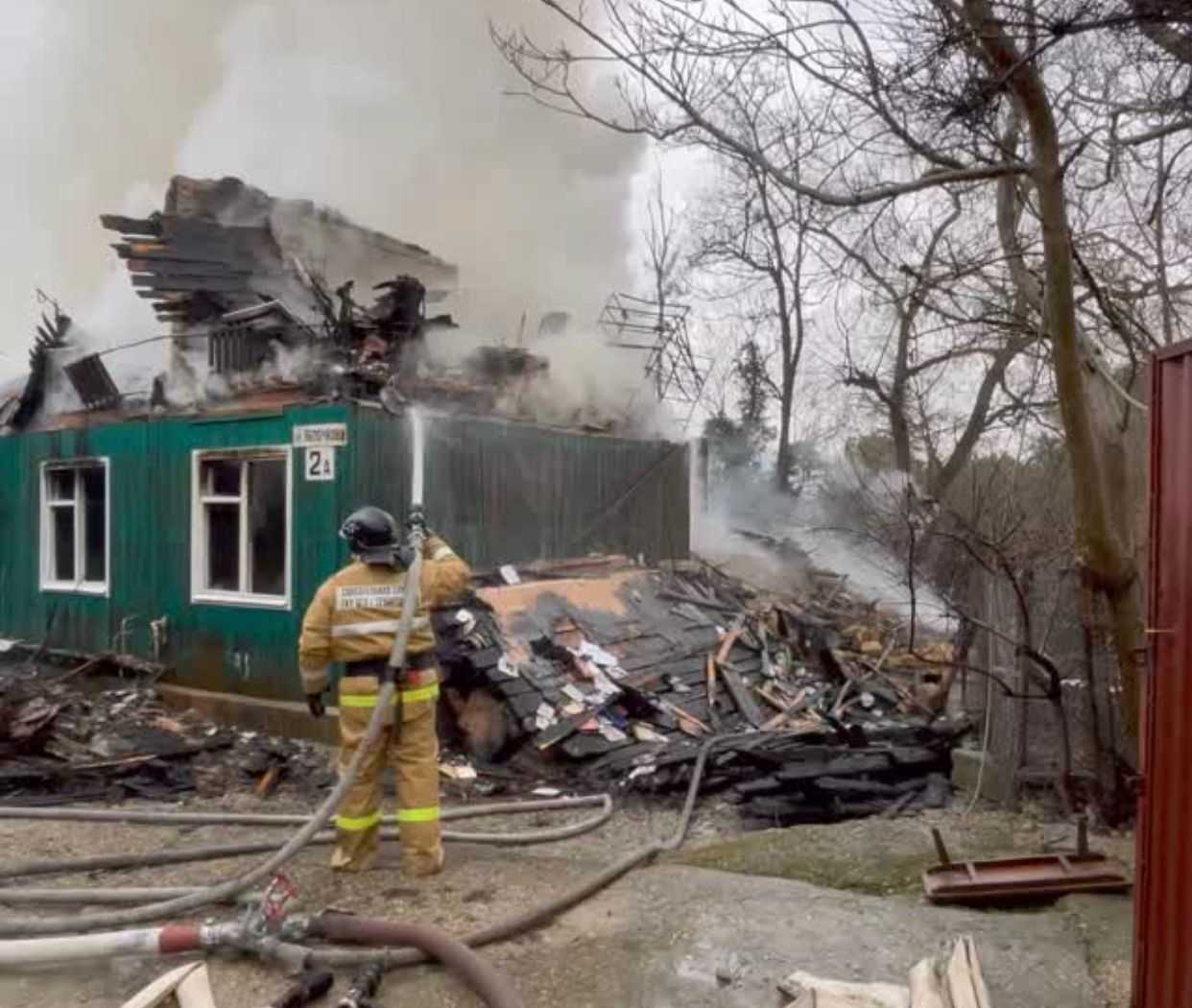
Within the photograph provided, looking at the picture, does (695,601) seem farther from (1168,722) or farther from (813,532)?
(1168,722)

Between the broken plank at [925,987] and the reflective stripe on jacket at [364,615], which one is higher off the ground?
the reflective stripe on jacket at [364,615]

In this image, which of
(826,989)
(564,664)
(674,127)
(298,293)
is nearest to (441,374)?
(298,293)

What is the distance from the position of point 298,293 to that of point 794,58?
7.29 m

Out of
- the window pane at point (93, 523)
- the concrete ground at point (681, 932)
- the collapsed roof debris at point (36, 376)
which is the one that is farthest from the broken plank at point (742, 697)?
the collapsed roof debris at point (36, 376)

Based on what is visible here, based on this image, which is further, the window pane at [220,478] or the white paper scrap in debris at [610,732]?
the window pane at [220,478]

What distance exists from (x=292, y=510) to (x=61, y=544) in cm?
467

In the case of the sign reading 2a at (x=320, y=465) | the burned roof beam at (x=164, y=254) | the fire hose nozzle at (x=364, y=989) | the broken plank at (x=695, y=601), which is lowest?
the fire hose nozzle at (x=364, y=989)

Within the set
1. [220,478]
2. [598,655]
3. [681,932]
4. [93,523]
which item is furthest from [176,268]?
[681,932]

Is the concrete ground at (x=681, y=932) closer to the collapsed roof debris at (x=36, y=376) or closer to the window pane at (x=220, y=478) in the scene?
the window pane at (x=220, y=478)

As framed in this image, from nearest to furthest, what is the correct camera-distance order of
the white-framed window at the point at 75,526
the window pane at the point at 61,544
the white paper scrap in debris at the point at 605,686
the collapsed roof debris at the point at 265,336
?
1. the white paper scrap in debris at the point at 605,686
2. the collapsed roof debris at the point at 265,336
3. the white-framed window at the point at 75,526
4. the window pane at the point at 61,544

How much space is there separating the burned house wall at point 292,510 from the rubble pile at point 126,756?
2.17 ft

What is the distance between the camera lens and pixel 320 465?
29.1 ft

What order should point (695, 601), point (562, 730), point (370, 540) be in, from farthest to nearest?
point (695, 601), point (562, 730), point (370, 540)

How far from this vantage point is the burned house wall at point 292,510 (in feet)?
29.5
